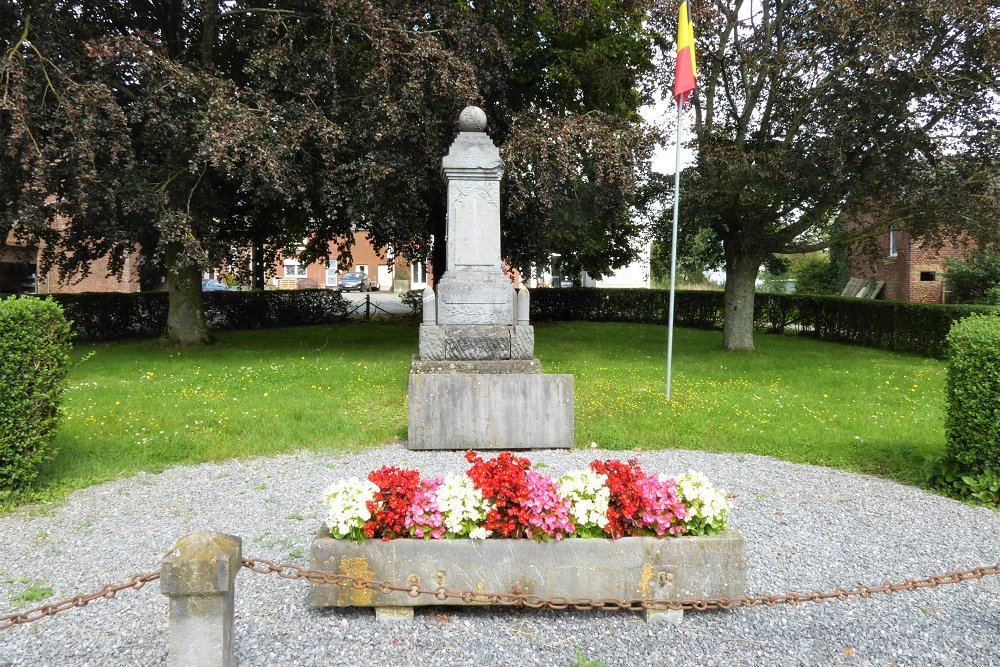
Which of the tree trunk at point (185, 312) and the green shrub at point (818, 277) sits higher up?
the green shrub at point (818, 277)

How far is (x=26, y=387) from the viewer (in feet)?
18.4

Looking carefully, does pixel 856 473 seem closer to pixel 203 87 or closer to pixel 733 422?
pixel 733 422

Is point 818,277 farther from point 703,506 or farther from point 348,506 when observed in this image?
point 348,506

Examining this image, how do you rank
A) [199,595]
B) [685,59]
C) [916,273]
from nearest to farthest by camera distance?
[199,595], [685,59], [916,273]

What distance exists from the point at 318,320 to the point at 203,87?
13.3 m

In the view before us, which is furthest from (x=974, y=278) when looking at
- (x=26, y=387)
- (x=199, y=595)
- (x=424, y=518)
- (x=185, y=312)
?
(x=199, y=595)

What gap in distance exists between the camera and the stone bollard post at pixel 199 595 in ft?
9.29

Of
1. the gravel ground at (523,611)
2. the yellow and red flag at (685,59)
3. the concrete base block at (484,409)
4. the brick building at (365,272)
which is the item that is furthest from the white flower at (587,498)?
the brick building at (365,272)

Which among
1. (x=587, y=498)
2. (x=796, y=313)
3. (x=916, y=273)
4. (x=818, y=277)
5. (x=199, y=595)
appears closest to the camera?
(x=199, y=595)

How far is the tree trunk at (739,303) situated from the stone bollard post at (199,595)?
15.3 m

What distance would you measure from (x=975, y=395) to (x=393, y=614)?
16.9ft

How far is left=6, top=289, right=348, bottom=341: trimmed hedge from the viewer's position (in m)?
18.8

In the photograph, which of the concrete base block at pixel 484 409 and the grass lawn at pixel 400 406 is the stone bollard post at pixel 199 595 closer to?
the grass lawn at pixel 400 406

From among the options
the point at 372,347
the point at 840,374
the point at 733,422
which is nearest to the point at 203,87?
the point at 372,347
